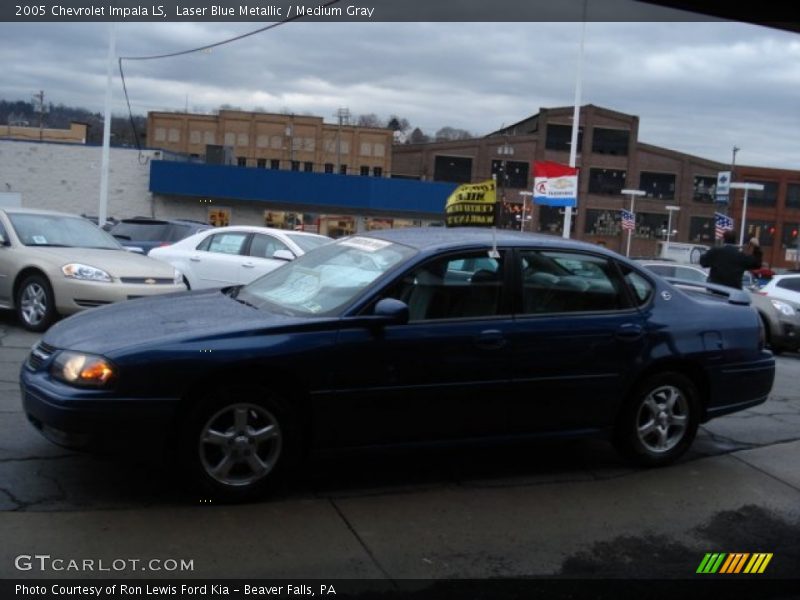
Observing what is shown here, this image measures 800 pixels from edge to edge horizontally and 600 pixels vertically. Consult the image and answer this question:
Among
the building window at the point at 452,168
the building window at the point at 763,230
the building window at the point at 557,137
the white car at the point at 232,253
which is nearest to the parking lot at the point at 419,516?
the white car at the point at 232,253

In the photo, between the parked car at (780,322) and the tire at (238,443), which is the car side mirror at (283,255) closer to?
the tire at (238,443)

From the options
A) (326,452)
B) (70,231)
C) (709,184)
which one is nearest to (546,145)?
(709,184)

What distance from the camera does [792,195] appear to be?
262 ft

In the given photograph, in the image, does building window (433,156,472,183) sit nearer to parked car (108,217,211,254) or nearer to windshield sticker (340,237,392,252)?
parked car (108,217,211,254)

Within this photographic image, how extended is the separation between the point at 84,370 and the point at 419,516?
1973 millimetres

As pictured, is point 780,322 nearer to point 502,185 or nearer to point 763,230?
point 502,185

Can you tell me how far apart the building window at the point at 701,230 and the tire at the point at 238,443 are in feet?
254

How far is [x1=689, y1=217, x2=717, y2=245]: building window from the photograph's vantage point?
76625mm

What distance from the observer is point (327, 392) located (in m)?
4.63

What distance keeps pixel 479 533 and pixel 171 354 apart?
74.6 inches

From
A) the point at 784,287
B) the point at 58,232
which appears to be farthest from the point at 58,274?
the point at 784,287

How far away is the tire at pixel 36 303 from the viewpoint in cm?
936

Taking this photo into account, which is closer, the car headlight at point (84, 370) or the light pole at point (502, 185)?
the car headlight at point (84, 370)

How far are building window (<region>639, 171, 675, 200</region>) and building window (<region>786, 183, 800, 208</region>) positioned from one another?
1255 cm
